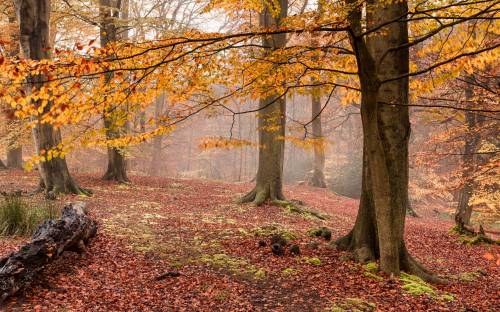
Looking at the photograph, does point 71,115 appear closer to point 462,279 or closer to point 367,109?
point 367,109

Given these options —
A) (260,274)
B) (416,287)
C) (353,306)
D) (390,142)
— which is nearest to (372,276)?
(416,287)

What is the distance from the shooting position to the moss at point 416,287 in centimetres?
625

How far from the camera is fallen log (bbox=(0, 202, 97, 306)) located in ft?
16.9

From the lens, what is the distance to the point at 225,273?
697cm

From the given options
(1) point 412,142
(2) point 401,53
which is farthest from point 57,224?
(1) point 412,142

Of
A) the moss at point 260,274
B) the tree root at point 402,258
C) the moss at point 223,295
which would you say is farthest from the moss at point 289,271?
the tree root at point 402,258

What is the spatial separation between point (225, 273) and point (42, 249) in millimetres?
3002

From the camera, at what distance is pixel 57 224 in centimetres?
657

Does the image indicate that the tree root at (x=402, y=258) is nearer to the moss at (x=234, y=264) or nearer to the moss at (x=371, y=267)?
the moss at (x=371, y=267)

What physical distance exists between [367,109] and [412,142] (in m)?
27.9

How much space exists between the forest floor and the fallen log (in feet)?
0.75

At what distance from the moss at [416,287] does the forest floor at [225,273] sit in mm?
54

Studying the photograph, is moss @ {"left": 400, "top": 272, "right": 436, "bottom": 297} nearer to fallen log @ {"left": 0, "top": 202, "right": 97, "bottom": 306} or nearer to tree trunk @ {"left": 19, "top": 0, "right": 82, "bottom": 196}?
fallen log @ {"left": 0, "top": 202, "right": 97, "bottom": 306}

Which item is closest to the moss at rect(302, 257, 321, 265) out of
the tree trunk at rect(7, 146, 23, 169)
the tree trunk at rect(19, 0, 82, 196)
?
the tree trunk at rect(19, 0, 82, 196)
